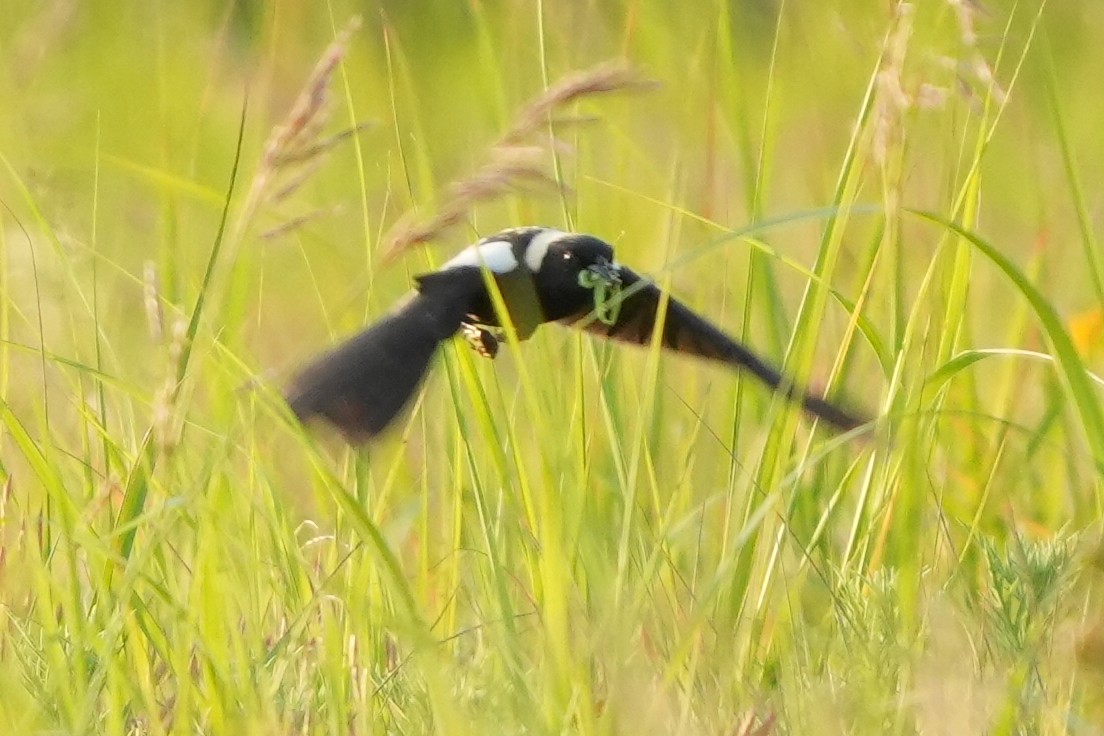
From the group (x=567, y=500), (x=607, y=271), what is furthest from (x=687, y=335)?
(x=567, y=500)

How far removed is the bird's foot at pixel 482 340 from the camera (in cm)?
162

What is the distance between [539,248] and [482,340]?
0.40 ft

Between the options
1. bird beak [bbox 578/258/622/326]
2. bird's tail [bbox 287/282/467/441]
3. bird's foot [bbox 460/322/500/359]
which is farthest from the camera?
bird's foot [bbox 460/322/500/359]

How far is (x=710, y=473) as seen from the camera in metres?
1.66

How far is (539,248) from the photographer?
158 cm

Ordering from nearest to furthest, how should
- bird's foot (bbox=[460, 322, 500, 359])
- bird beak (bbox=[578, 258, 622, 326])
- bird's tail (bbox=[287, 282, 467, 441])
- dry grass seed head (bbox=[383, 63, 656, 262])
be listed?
dry grass seed head (bbox=[383, 63, 656, 262]) → bird's tail (bbox=[287, 282, 467, 441]) → bird beak (bbox=[578, 258, 622, 326]) → bird's foot (bbox=[460, 322, 500, 359])

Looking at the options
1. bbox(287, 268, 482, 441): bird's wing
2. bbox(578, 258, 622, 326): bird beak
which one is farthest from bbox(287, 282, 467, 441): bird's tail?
bbox(578, 258, 622, 326): bird beak

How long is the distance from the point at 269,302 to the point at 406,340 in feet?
8.59

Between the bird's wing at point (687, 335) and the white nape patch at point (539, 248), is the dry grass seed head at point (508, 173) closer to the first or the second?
the bird's wing at point (687, 335)

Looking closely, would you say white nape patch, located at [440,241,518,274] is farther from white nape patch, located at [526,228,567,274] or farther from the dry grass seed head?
the dry grass seed head

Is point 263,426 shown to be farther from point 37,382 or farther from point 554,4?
point 554,4

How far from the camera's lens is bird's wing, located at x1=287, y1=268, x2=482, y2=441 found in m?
1.25

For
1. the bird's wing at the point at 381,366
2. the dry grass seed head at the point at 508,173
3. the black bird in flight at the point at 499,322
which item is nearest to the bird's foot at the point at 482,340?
the black bird in flight at the point at 499,322

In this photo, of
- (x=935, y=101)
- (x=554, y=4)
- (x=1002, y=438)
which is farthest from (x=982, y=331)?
(x=935, y=101)
